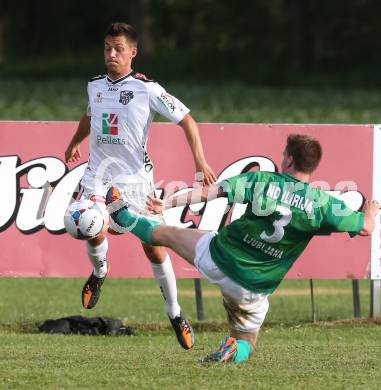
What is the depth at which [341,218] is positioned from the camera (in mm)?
8789

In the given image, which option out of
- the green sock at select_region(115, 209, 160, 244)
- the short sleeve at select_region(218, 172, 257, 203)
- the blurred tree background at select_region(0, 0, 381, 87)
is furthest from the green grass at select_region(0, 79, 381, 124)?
the short sleeve at select_region(218, 172, 257, 203)

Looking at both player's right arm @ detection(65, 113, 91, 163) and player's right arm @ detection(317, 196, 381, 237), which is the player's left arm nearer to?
player's right arm @ detection(65, 113, 91, 163)

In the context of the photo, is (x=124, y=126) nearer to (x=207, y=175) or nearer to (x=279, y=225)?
(x=207, y=175)

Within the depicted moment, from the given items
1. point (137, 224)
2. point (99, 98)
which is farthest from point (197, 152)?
point (137, 224)

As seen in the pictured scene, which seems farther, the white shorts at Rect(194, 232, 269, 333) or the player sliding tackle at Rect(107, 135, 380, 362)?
the white shorts at Rect(194, 232, 269, 333)

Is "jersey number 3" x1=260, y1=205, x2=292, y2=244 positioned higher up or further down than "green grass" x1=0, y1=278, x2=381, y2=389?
higher up

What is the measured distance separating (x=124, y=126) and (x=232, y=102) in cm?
3309

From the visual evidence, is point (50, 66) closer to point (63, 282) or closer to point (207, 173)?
point (63, 282)

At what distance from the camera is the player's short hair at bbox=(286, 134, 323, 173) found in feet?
28.5

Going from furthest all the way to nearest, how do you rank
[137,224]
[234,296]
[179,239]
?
[137,224] < [179,239] < [234,296]

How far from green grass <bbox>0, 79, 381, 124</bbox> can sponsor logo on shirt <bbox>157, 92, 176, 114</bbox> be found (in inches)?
889

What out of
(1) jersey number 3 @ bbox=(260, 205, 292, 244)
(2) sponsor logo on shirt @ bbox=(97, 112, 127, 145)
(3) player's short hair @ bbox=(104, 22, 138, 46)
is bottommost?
(1) jersey number 3 @ bbox=(260, 205, 292, 244)

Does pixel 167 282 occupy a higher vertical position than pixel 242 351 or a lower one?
higher

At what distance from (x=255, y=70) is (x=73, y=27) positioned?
2152cm
